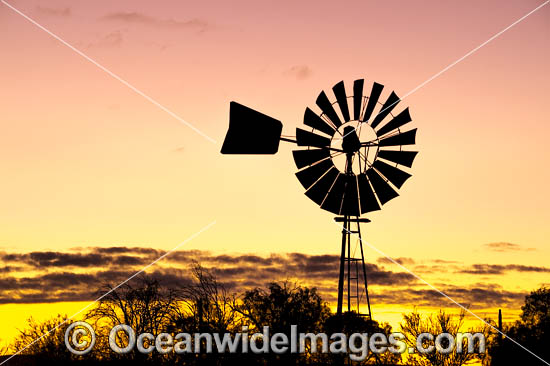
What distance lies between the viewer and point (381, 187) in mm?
22891

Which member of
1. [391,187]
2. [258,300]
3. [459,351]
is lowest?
[459,351]

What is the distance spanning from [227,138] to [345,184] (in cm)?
398

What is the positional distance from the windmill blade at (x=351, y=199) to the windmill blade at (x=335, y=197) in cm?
18

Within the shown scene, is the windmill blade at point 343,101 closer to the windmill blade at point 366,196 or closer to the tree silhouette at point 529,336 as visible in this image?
the windmill blade at point 366,196

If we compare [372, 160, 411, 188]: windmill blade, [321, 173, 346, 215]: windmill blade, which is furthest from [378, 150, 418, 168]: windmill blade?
[321, 173, 346, 215]: windmill blade

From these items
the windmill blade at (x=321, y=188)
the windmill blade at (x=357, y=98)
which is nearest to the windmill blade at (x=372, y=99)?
the windmill blade at (x=357, y=98)

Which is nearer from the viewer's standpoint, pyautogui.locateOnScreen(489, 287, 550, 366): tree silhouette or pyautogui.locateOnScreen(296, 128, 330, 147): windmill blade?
pyautogui.locateOnScreen(296, 128, 330, 147): windmill blade

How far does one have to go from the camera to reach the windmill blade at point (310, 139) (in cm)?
2241

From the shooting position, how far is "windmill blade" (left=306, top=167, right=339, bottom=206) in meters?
22.8

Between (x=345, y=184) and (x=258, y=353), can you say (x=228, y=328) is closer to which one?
(x=258, y=353)

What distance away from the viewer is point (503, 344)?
40875 millimetres

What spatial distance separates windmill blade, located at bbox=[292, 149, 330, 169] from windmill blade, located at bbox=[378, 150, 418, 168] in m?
1.80

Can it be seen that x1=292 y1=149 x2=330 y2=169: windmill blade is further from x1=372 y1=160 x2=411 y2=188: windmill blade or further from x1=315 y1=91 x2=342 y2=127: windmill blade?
x1=372 y1=160 x2=411 y2=188: windmill blade

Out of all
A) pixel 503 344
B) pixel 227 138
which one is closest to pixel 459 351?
pixel 503 344
